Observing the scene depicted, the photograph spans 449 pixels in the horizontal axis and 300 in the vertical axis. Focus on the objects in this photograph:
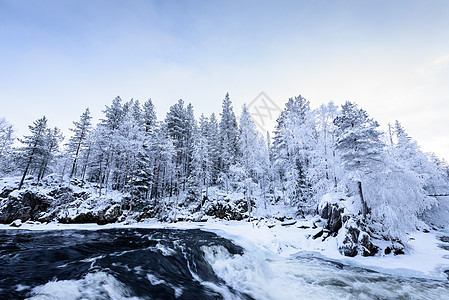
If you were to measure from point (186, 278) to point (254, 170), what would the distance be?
82.3 ft

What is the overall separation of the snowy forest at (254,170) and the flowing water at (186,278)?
4535 mm

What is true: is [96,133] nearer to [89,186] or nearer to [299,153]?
[89,186]

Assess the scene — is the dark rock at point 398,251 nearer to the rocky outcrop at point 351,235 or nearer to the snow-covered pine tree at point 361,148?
the rocky outcrop at point 351,235

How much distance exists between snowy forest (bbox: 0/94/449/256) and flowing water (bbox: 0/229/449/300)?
454 centimetres

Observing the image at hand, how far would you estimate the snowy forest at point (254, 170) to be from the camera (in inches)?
466

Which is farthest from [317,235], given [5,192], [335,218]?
[5,192]

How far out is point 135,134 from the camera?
26688 millimetres

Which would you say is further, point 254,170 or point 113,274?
point 254,170

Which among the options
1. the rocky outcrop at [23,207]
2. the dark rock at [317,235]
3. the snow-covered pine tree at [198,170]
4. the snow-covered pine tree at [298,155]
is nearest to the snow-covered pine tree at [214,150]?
the snow-covered pine tree at [198,170]

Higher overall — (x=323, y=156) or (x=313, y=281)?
(x=323, y=156)

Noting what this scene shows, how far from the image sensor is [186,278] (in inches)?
254

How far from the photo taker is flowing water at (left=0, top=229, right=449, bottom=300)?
15.1 ft

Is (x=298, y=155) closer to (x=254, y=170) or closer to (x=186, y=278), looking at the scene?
(x=254, y=170)

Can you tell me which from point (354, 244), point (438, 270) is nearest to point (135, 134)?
point (354, 244)
